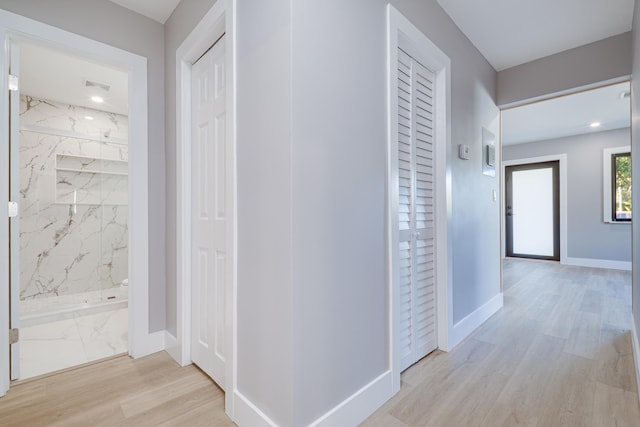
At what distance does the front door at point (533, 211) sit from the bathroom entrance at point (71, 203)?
7.20 meters

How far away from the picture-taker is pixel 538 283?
13.3ft

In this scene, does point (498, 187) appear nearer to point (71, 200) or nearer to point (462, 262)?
point (462, 262)

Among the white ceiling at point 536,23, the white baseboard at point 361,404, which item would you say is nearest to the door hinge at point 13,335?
the white baseboard at point 361,404

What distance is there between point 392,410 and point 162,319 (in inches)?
69.4

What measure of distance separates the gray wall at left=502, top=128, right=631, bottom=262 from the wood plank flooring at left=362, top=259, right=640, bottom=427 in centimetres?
265

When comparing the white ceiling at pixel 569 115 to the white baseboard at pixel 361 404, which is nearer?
the white baseboard at pixel 361 404

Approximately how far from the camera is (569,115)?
4.34 meters

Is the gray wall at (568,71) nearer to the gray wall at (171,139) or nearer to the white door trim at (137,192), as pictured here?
the gray wall at (171,139)

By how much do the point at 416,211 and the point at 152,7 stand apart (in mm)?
2419

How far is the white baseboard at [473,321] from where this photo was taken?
85.7 inches

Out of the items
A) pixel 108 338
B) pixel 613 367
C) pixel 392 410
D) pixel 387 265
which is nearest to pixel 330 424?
pixel 392 410

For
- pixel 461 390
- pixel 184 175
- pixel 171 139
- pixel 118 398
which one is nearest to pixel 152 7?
pixel 171 139

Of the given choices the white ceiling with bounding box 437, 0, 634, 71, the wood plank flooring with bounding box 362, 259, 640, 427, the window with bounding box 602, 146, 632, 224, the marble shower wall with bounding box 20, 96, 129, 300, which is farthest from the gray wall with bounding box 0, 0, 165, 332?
the window with bounding box 602, 146, 632, 224

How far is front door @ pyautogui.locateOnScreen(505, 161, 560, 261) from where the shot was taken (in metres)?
5.76
